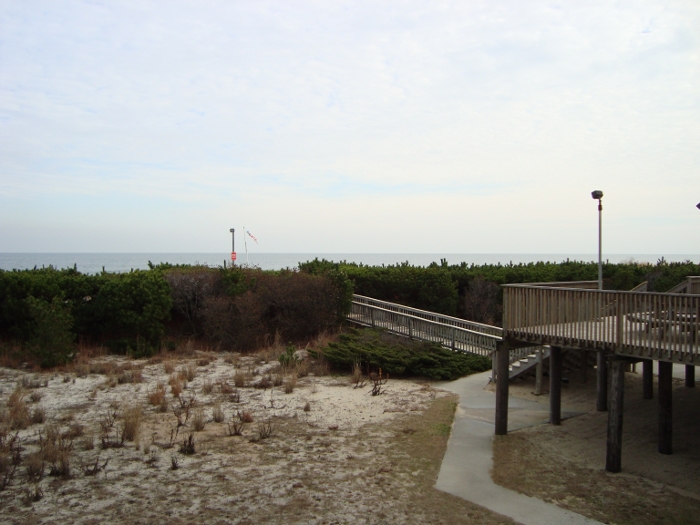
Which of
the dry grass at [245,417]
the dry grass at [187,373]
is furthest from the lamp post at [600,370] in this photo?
the dry grass at [187,373]

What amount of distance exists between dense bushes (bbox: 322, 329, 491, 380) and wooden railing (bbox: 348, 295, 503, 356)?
710 mm

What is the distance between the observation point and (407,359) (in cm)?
1806

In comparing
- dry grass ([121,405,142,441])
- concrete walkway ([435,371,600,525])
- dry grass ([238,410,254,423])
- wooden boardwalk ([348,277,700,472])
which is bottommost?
concrete walkway ([435,371,600,525])

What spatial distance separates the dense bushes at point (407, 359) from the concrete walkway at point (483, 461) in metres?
1.21

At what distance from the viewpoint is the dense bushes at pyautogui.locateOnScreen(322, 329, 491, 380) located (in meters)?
17.9

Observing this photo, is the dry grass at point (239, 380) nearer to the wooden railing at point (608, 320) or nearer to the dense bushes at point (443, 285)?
the wooden railing at point (608, 320)

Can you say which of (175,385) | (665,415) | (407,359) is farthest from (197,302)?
(665,415)

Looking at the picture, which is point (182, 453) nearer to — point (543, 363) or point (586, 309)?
point (586, 309)

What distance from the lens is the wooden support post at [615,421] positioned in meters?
9.88

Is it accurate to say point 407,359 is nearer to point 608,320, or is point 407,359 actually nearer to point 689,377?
point 689,377

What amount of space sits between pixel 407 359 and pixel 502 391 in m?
6.06

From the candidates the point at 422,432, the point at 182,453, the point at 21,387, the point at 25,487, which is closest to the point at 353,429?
the point at 422,432

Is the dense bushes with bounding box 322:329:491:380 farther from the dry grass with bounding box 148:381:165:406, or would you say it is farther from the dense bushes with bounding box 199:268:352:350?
the dry grass with bounding box 148:381:165:406

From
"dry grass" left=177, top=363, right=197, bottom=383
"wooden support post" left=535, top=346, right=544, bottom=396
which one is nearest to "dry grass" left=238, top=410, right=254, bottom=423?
"dry grass" left=177, top=363, right=197, bottom=383
